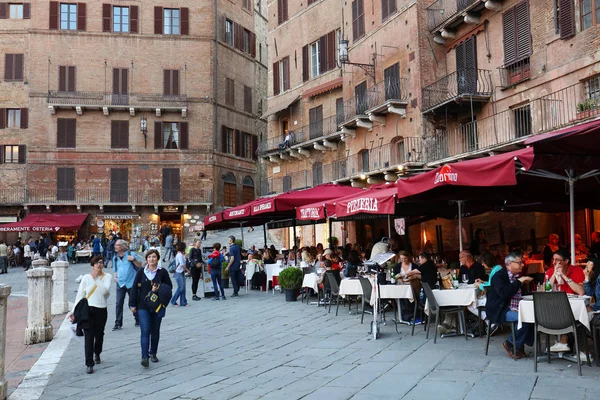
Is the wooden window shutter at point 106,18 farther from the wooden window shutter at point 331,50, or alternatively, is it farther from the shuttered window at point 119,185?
the wooden window shutter at point 331,50

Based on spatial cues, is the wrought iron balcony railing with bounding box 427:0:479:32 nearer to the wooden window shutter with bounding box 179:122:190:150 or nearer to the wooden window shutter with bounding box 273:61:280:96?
the wooden window shutter with bounding box 273:61:280:96

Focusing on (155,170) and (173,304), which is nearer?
(173,304)

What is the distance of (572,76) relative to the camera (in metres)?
16.9

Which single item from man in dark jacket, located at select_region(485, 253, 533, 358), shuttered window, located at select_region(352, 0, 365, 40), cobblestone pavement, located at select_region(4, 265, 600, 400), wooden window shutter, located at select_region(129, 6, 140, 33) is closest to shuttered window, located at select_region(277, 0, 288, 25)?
shuttered window, located at select_region(352, 0, 365, 40)

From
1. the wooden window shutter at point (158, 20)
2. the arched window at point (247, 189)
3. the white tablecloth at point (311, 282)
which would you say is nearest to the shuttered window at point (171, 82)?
the wooden window shutter at point (158, 20)

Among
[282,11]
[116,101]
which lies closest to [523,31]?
[282,11]

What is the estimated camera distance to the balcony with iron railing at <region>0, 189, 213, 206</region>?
126 ft

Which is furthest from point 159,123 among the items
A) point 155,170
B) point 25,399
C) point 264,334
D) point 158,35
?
point 25,399

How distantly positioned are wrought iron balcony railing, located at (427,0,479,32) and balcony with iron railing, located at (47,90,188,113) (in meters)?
21.7

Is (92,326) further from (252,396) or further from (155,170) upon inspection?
(155,170)

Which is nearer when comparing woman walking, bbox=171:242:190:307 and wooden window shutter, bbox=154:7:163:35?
woman walking, bbox=171:242:190:307

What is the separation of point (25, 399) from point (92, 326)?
1.55 m

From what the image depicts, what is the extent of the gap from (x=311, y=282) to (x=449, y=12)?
13194 millimetres

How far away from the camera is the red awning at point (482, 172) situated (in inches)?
286
